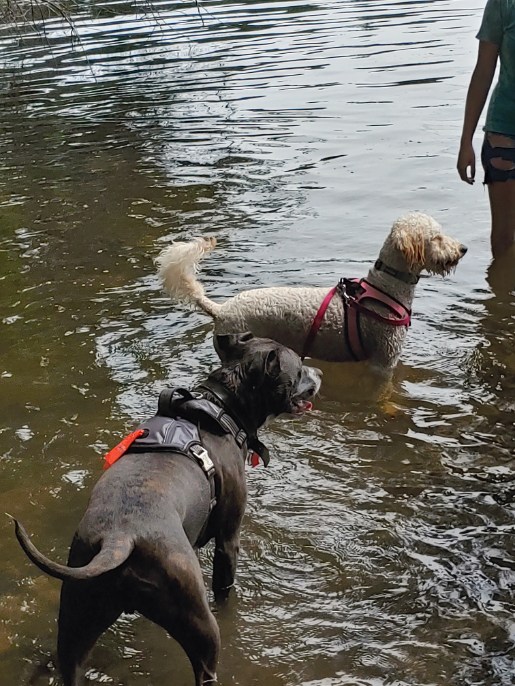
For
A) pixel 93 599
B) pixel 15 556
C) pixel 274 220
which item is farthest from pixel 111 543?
pixel 274 220

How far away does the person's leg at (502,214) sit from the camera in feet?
24.6

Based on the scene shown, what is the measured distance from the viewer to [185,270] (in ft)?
19.9

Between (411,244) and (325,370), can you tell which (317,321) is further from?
(411,244)

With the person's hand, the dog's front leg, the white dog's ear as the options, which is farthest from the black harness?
the person's hand

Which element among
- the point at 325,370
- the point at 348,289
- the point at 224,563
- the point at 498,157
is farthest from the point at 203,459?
the point at 498,157

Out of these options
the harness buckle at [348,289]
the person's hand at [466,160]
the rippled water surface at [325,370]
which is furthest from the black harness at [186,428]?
the person's hand at [466,160]

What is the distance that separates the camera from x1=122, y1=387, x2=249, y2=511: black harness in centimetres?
373

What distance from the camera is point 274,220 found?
10.2m

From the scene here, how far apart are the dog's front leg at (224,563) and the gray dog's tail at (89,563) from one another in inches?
38.2

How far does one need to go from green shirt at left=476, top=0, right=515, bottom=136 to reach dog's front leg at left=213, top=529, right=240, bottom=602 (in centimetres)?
457

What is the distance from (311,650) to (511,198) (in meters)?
4.99

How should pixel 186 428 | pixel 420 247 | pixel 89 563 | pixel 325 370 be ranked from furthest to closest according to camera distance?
pixel 325 370, pixel 420 247, pixel 186 428, pixel 89 563

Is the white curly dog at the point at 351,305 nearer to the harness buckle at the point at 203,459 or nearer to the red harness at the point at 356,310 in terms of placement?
the red harness at the point at 356,310

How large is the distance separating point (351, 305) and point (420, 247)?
65cm
